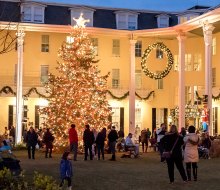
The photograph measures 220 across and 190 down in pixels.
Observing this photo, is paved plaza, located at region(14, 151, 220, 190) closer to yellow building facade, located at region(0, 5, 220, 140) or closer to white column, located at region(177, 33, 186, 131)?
white column, located at region(177, 33, 186, 131)

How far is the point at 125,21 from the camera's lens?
43.6 metres

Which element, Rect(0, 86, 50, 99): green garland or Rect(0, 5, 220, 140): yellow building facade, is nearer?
Rect(0, 86, 50, 99): green garland

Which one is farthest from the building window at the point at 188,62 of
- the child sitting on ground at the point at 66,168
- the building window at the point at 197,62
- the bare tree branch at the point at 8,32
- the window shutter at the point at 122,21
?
the child sitting on ground at the point at 66,168

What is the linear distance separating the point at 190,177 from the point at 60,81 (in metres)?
13.5

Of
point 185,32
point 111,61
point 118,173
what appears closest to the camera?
point 118,173

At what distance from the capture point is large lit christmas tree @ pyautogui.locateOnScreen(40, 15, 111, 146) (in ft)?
90.8

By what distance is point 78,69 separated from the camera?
2798cm

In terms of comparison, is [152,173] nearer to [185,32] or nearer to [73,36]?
[73,36]

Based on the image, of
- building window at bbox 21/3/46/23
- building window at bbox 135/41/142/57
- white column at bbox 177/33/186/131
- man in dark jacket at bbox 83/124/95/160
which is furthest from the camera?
building window at bbox 135/41/142/57

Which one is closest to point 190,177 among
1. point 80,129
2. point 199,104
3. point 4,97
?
point 80,129

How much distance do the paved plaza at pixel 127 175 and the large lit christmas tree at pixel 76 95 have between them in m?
4.95

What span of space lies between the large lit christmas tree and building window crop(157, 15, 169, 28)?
1695 centimetres

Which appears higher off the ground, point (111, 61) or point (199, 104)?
point (111, 61)

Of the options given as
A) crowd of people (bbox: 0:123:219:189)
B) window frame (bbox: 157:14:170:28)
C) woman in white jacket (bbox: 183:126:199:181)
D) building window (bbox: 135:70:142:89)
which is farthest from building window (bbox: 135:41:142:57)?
woman in white jacket (bbox: 183:126:199:181)
